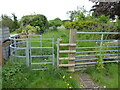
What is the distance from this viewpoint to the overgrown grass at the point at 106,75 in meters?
2.49

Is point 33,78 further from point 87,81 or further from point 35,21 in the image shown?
point 35,21

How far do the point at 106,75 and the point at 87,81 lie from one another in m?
0.60

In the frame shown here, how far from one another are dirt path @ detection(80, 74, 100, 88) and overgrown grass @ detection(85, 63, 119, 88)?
109 millimetres

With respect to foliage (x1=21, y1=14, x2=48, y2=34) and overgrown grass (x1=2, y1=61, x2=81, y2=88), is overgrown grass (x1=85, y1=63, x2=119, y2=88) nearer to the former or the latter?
overgrown grass (x1=2, y1=61, x2=81, y2=88)

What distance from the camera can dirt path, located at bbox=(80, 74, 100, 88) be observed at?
2470mm

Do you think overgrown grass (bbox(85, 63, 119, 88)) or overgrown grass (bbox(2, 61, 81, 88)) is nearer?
overgrown grass (bbox(2, 61, 81, 88))

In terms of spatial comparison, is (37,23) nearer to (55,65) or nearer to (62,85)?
(55,65)

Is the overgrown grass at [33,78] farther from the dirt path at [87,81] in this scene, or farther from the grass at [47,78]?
the dirt path at [87,81]

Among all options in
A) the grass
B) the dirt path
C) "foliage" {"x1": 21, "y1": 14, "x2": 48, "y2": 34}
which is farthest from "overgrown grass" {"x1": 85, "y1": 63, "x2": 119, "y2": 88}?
"foliage" {"x1": 21, "y1": 14, "x2": 48, "y2": 34}

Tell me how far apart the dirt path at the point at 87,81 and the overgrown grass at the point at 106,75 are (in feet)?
0.36

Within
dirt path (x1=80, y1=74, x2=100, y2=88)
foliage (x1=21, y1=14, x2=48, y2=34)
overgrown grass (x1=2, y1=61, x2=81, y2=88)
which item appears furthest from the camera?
foliage (x1=21, y1=14, x2=48, y2=34)

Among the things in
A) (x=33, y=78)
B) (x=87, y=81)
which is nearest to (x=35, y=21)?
(x=33, y=78)

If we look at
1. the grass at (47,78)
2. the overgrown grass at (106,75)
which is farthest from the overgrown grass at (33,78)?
the overgrown grass at (106,75)

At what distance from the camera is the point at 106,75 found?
2836 millimetres
